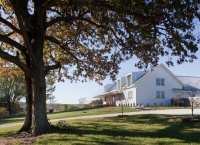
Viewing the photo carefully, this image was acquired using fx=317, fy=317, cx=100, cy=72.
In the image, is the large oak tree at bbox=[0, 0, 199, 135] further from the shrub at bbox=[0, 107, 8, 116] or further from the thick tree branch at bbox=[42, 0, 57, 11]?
the shrub at bbox=[0, 107, 8, 116]

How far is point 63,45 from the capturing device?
19.7 metres

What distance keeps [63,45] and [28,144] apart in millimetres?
8625

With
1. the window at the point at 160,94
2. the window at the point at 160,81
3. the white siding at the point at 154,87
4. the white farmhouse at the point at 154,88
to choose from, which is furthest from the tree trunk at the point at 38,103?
the window at the point at 160,81

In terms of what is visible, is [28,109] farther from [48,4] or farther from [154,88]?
[154,88]

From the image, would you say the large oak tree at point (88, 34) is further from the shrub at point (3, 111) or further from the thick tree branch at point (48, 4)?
the shrub at point (3, 111)

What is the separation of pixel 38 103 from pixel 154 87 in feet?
117

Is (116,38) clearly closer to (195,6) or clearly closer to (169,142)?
(195,6)

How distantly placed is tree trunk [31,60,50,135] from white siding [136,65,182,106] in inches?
1317

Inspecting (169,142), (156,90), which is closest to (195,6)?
(169,142)

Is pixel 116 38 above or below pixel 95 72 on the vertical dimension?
above

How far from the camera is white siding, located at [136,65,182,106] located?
1912 inches

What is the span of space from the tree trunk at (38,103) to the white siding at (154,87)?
33455 millimetres

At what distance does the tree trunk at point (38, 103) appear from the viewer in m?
15.4

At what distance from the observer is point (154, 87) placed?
49375 mm
